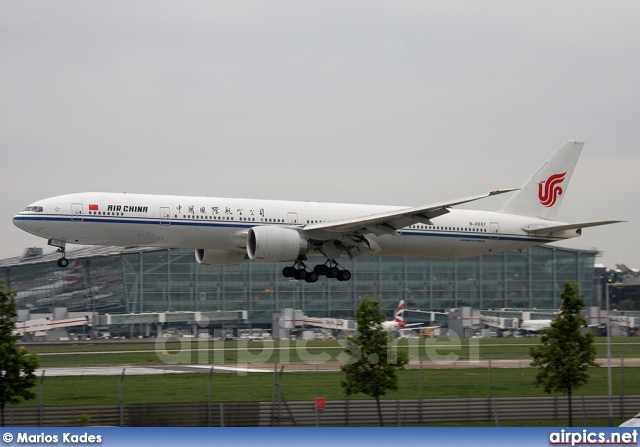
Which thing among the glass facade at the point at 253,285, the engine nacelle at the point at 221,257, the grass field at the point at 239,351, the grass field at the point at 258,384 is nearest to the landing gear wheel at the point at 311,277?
the engine nacelle at the point at 221,257

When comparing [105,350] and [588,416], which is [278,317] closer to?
[105,350]

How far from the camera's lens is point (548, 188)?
5856 cm

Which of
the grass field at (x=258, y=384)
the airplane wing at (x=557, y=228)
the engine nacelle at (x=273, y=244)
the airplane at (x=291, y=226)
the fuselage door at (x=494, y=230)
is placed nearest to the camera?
the grass field at (x=258, y=384)

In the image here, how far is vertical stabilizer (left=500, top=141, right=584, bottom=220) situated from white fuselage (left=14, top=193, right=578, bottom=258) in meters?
5.44

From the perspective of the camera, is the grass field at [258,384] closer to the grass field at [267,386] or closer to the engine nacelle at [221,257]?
the grass field at [267,386]

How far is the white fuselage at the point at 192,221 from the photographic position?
45656 millimetres

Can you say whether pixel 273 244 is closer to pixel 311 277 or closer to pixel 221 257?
pixel 311 277

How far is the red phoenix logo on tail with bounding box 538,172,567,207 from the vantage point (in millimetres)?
58250

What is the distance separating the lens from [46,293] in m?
95.6

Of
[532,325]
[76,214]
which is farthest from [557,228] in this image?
[532,325]

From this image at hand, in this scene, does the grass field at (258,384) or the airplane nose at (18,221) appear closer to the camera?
the grass field at (258,384)

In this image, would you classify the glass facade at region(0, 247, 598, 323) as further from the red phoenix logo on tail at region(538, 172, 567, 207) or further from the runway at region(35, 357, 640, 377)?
the runway at region(35, 357, 640, 377)

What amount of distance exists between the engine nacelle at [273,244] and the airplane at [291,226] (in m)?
0.05

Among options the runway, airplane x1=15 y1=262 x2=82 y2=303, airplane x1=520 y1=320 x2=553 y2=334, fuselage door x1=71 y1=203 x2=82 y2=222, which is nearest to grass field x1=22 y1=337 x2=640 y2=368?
the runway
